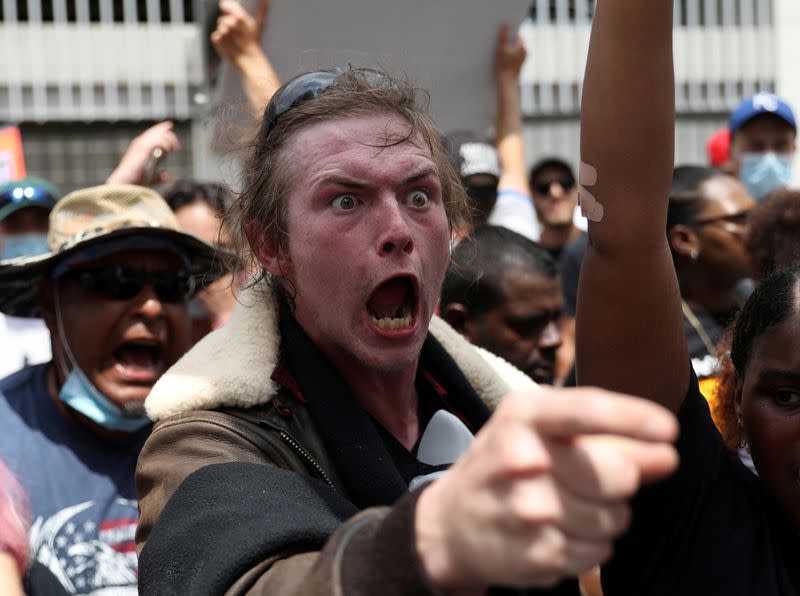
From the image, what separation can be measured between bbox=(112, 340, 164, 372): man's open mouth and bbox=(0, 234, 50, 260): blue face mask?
1.39 m

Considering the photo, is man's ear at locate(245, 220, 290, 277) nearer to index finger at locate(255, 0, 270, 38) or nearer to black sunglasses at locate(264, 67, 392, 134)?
black sunglasses at locate(264, 67, 392, 134)

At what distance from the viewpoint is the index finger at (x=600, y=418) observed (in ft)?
3.01

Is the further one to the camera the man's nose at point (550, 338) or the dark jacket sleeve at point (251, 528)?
the man's nose at point (550, 338)

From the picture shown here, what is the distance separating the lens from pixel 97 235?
3.16m

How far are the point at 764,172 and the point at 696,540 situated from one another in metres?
3.99

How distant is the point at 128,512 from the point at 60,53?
376 inches

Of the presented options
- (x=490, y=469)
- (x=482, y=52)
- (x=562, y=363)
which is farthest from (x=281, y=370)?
(x=562, y=363)

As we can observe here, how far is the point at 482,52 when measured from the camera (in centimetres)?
372

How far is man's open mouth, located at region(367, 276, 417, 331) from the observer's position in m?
1.98

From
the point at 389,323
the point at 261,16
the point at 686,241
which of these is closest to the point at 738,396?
the point at 389,323

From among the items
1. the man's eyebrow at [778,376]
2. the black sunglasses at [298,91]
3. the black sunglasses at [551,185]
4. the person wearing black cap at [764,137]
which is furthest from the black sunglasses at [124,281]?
the black sunglasses at [551,185]

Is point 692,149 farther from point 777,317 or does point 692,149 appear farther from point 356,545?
point 356,545

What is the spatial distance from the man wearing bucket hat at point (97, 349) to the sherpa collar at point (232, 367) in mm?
1000

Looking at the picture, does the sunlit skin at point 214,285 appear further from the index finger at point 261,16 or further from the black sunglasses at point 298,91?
the black sunglasses at point 298,91
